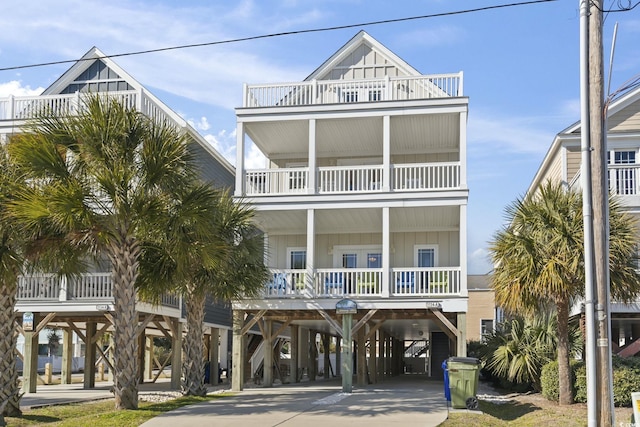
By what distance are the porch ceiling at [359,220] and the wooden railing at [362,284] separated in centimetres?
183

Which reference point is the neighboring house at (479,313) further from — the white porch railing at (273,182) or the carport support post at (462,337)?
A: the white porch railing at (273,182)

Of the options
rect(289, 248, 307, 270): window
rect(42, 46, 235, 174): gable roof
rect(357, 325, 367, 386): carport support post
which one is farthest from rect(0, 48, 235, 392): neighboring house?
rect(357, 325, 367, 386): carport support post

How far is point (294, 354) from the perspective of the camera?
2864cm

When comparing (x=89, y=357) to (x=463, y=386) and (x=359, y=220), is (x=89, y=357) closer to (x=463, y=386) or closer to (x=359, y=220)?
(x=359, y=220)

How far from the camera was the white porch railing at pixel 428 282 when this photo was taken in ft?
74.5

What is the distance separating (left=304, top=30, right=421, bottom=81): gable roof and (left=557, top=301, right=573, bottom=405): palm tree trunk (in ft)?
33.4

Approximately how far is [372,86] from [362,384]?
9.52m

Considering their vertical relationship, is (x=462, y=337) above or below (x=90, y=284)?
below

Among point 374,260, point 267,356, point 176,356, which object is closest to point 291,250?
point 374,260

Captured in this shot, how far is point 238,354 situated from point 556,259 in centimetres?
997

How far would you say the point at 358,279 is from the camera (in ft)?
76.8

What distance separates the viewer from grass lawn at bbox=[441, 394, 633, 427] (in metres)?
15.4

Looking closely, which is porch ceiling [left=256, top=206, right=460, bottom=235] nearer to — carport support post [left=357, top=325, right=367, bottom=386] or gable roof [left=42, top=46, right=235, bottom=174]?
carport support post [left=357, top=325, right=367, bottom=386]

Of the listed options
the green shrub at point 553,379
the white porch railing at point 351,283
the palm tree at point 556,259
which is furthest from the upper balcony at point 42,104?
the green shrub at point 553,379
